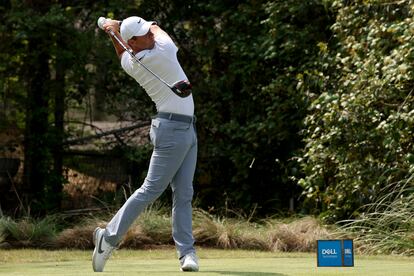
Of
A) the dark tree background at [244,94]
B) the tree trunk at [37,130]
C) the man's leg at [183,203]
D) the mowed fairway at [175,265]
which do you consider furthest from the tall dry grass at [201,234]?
the man's leg at [183,203]

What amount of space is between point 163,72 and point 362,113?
4775 millimetres

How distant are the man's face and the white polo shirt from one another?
1.5 inches

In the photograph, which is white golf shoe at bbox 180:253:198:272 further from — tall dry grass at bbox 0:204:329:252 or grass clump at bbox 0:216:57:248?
grass clump at bbox 0:216:57:248

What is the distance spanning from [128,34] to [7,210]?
28.0 feet

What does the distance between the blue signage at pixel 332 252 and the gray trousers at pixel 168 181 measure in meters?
1.03

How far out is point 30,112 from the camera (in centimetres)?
1575

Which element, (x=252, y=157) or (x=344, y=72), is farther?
(x=252, y=157)

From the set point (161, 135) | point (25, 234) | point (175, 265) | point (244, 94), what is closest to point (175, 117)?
point (161, 135)

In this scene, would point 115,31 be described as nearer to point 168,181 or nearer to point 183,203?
point 168,181

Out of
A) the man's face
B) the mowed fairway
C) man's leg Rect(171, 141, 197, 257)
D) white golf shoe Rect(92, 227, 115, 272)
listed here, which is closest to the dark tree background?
the mowed fairway

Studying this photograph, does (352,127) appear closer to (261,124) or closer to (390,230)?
(390,230)

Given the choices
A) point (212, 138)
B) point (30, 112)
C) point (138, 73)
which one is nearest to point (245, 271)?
point (138, 73)

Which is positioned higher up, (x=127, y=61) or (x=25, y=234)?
(x=127, y=61)

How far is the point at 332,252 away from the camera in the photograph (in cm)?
742
